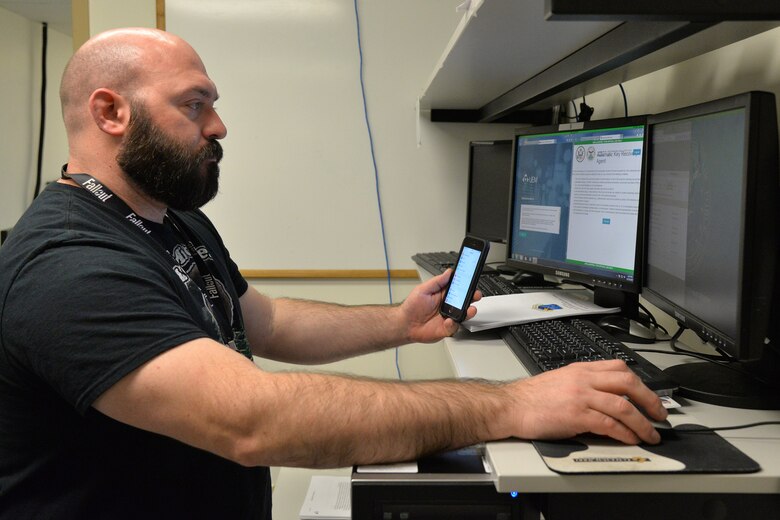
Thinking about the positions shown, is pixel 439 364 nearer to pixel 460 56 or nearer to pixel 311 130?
pixel 311 130

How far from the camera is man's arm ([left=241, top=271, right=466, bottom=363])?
1439 mm

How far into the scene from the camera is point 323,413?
799 mm

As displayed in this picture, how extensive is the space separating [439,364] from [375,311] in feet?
4.31

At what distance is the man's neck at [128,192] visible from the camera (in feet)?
3.67

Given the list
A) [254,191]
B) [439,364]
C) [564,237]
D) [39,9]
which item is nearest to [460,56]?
[564,237]

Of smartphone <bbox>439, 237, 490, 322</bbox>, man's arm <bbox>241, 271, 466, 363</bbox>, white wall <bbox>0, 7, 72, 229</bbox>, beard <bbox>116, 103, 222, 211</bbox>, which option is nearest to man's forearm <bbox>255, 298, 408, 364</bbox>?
man's arm <bbox>241, 271, 466, 363</bbox>

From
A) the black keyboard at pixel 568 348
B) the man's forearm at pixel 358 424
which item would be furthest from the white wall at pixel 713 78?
the man's forearm at pixel 358 424

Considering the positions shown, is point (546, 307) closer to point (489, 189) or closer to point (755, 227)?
point (755, 227)

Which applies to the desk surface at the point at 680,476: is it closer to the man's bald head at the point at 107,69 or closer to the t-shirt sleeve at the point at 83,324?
the t-shirt sleeve at the point at 83,324

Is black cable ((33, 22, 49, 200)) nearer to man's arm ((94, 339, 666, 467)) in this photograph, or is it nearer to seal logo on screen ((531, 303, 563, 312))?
seal logo on screen ((531, 303, 563, 312))

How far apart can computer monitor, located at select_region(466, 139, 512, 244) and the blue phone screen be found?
87cm

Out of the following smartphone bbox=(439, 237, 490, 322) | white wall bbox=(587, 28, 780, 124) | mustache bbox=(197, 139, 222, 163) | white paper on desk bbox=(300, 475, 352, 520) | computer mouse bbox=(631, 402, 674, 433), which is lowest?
white paper on desk bbox=(300, 475, 352, 520)

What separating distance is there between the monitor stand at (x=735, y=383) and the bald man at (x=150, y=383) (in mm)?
188

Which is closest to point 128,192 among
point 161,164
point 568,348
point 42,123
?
point 161,164
